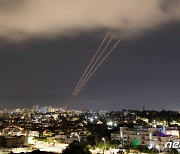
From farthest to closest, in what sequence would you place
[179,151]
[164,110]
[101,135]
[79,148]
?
[164,110], [101,135], [179,151], [79,148]

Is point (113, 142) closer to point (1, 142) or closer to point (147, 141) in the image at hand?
point (147, 141)

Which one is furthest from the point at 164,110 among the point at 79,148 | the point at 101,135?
the point at 79,148

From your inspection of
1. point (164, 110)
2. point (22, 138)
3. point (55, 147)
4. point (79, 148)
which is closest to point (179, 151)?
point (79, 148)

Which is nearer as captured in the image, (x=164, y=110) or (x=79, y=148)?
(x=79, y=148)

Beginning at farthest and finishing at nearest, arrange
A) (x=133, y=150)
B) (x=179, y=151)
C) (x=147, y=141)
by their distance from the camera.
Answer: (x=147, y=141) < (x=133, y=150) < (x=179, y=151)

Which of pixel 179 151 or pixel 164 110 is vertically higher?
pixel 164 110

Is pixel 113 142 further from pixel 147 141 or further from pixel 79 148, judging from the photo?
pixel 79 148

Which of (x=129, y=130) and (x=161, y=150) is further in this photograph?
(x=129, y=130)

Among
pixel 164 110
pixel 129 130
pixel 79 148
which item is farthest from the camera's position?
pixel 164 110

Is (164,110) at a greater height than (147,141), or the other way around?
(164,110)
